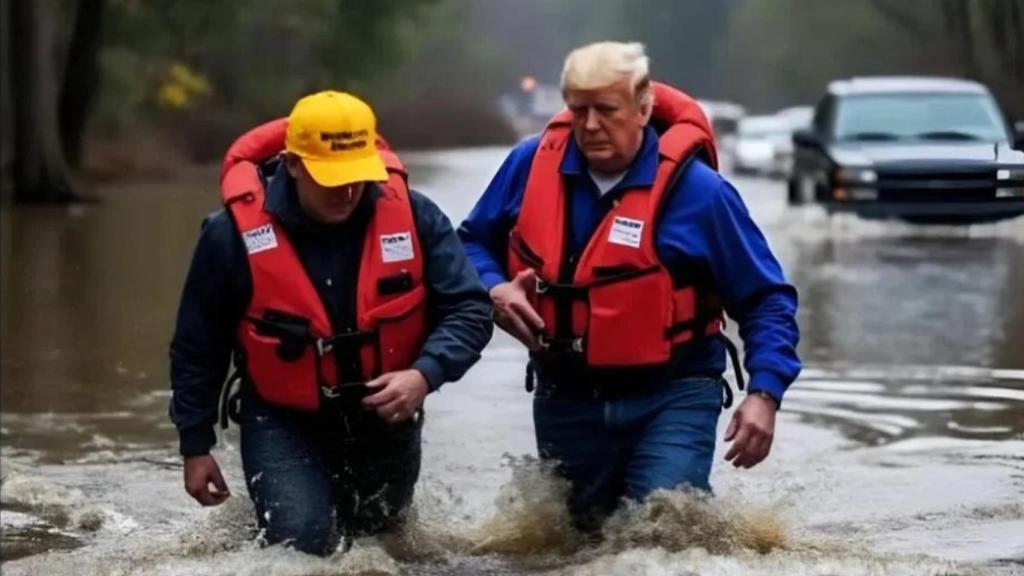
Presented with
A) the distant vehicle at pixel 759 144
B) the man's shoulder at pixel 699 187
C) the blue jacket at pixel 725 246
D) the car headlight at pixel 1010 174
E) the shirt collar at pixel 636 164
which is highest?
the shirt collar at pixel 636 164

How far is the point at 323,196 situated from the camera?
5770mm

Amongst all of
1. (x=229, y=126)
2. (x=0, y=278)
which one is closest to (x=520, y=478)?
(x=0, y=278)

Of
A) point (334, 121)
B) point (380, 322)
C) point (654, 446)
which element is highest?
point (334, 121)

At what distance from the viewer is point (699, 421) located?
609 centimetres

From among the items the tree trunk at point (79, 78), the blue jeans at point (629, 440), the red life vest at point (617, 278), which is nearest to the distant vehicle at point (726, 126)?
the tree trunk at point (79, 78)

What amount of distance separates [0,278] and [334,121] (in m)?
13.4

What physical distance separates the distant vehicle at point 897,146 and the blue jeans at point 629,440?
586cm

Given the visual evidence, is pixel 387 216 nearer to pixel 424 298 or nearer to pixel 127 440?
pixel 424 298

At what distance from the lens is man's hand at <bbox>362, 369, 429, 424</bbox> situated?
582 centimetres

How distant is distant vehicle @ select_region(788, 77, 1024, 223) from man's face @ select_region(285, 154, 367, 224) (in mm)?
6480

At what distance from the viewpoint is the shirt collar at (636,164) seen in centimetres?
597

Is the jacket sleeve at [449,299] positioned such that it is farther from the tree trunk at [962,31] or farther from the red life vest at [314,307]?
the tree trunk at [962,31]

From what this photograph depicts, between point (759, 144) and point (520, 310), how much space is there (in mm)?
41588

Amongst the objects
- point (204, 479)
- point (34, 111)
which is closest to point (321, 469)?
point (204, 479)
